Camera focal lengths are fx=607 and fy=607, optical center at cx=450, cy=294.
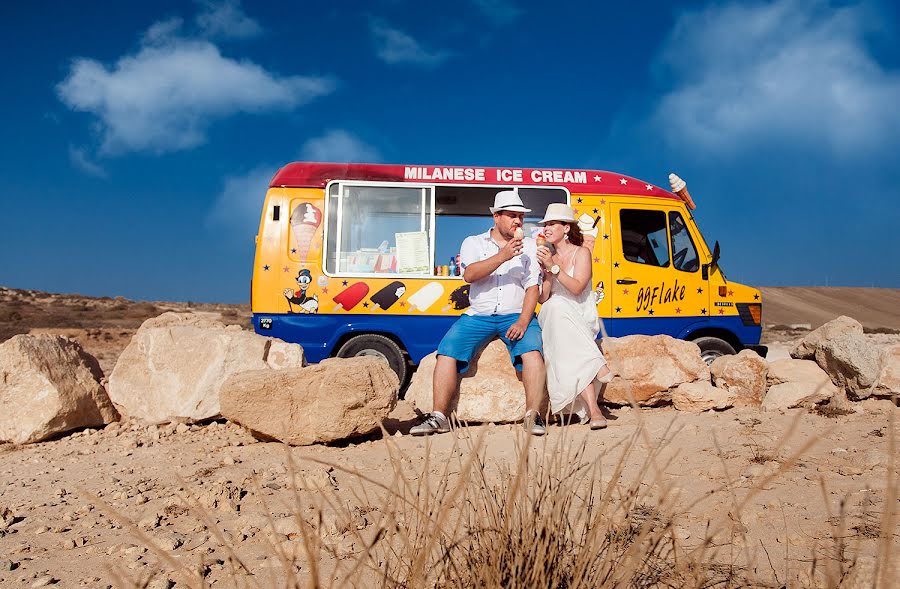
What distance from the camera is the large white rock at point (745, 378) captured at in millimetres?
5520

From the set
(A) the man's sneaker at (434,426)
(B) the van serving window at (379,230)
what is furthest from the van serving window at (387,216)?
(A) the man's sneaker at (434,426)

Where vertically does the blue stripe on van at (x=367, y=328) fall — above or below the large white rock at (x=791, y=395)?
above

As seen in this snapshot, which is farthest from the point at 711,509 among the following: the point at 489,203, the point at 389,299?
the point at 489,203

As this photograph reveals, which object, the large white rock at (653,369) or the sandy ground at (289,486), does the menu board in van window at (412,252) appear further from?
the sandy ground at (289,486)

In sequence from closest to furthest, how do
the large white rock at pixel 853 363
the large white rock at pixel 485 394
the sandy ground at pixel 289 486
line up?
the sandy ground at pixel 289 486
the large white rock at pixel 485 394
the large white rock at pixel 853 363

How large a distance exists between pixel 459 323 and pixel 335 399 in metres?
1.18

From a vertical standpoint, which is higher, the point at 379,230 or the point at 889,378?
the point at 379,230

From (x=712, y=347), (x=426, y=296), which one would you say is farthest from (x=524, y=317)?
(x=712, y=347)

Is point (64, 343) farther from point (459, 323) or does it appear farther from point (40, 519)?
point (459, 323)

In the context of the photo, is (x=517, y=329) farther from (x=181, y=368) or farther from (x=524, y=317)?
(x=181, y=368)

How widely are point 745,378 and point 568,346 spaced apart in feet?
6.63

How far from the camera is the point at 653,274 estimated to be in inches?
Answer: 276

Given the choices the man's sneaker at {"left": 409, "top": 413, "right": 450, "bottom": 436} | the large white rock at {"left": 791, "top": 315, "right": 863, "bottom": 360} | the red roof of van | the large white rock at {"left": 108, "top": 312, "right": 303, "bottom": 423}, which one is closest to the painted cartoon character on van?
the red roof of van

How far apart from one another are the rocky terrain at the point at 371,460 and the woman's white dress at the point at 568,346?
0.32 meters
